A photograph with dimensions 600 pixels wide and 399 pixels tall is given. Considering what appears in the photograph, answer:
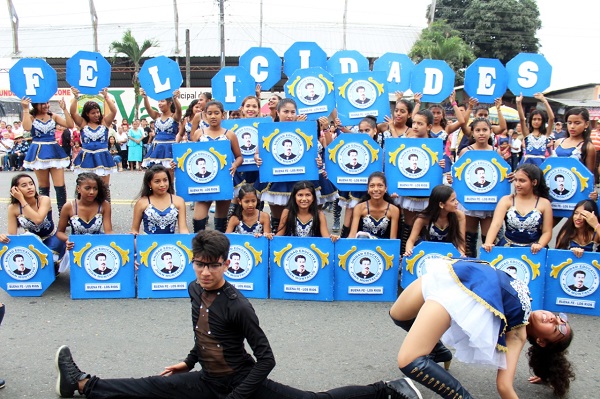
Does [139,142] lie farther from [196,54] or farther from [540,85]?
[196,54]

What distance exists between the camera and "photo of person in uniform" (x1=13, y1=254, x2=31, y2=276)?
523 cm

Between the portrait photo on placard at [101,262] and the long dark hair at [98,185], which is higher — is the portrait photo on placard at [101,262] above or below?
below

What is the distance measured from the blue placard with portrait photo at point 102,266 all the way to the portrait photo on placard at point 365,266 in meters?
2.10

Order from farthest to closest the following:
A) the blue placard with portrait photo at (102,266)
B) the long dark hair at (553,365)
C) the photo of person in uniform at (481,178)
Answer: the photo of person in uniform at (481,178) → the blue placard with portrait photo at (102,266) → the long dark hair at (553,365)

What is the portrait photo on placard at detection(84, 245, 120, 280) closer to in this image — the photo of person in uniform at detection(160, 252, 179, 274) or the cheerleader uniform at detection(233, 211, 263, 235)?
the photo of person in uniform at detection(160, 252, 179, 274)

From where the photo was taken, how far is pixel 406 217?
6.27 metres

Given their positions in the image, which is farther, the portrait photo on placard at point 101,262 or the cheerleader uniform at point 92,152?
the cheerleader uniform at point 92,152

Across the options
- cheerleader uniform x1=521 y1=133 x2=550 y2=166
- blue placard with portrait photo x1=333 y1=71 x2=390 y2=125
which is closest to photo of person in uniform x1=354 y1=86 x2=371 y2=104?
blue placard with portrait photo x1=333 y1=71 x2=390 y2=125

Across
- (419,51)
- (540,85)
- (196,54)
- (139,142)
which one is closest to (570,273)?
(540,85)

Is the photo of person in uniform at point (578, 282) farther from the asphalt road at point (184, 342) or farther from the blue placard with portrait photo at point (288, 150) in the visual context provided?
the blue placard with portrait photo at point (288, 150)

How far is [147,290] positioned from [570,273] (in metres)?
3.95

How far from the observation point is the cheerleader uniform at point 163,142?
7.75m

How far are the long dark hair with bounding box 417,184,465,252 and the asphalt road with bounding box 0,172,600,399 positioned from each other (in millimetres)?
954

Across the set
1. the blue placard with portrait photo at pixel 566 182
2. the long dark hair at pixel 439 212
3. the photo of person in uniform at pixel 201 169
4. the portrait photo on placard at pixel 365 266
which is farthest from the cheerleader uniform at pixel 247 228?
the blue placard with portrait photo at pixel 566 182
